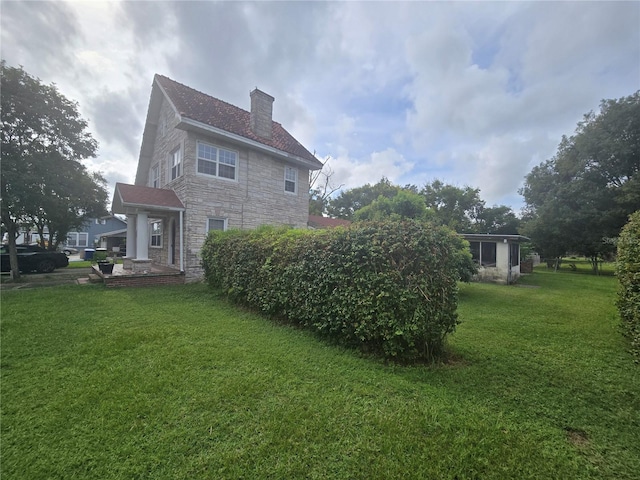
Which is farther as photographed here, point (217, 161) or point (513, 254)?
point (513, 254)

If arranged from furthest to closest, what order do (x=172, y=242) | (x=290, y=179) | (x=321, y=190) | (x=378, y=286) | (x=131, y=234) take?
(x=321, y=190) < (x=290, y=179) < (x=131, y=234) < (x=172, y=242) < (x=378, y=286)

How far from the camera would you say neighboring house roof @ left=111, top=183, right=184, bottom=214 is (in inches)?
360

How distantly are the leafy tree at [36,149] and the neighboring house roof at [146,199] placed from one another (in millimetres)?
2516

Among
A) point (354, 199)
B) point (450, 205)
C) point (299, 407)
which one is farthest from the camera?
point (450, 205)

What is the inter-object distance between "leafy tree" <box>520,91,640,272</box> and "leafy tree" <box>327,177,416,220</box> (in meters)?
15.1

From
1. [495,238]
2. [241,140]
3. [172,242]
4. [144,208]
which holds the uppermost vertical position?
[241,140]

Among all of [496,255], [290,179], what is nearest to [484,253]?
[496,255]

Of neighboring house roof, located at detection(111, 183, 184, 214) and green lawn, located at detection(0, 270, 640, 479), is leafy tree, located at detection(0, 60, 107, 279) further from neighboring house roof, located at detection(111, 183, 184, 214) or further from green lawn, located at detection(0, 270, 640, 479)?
green lawn, located at detection(0, 270, 640, 479)

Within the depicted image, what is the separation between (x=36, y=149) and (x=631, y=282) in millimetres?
17513

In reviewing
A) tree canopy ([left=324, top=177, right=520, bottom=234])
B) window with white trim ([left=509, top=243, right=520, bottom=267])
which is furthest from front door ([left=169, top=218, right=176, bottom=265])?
tree canopy ([left=324, top=177, right=520, bottom=234])

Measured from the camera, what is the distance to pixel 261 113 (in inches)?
482

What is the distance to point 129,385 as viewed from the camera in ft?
9.29

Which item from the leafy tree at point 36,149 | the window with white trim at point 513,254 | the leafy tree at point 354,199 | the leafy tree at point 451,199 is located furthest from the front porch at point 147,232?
the leafy tree at point 451,199

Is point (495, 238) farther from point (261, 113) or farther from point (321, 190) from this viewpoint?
point (321, 190)
